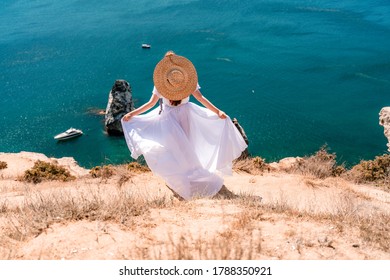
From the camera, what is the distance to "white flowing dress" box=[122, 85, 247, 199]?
9203mm

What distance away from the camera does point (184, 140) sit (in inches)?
364

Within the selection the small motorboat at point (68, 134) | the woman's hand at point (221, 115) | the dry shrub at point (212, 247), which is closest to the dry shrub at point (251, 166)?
the woman's hand at point (221, 115)

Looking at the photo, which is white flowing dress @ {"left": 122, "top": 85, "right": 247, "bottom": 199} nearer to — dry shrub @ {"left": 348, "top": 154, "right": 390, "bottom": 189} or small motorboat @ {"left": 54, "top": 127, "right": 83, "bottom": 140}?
dry shrub @ {"left": 348, "top": 154, "right": 390, "bottom": 189}

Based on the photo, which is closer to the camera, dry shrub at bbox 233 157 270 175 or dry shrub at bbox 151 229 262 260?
dry shrub at bbox 151 229 262 260

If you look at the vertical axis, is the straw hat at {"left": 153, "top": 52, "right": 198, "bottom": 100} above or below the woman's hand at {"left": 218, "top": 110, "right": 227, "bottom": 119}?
above

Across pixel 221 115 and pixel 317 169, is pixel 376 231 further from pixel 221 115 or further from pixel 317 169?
pixel 317 169

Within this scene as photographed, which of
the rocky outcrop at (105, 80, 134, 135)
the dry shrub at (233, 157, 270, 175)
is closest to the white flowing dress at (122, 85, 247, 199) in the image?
the dry shrub at (233, 157, 270, 175)

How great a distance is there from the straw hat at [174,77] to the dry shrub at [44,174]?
623cm

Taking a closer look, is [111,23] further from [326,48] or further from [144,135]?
[144,135]

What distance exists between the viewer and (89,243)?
18.1 ft

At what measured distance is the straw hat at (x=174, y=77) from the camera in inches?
339

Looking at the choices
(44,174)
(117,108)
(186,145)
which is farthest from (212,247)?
(117,108)

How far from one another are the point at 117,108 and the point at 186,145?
2482cm

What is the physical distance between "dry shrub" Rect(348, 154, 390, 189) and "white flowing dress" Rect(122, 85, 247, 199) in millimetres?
5775
